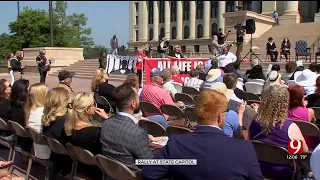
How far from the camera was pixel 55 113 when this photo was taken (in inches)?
178

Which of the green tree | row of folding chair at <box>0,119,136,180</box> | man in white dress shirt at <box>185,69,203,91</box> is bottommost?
row of folding chair at <box>0,119,136,180</box>

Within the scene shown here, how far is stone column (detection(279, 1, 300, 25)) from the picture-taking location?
1521 inches

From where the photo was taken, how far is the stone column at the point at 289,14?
127ft

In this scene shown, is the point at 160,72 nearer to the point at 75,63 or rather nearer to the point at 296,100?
the point at 296,100

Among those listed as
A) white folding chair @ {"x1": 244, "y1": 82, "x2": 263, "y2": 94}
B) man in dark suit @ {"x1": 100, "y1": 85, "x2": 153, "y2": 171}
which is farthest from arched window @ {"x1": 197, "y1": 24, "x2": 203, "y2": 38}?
man in dark suit @ {"x1": 100, "y1": 85, "x2": 153, "y2": 171}

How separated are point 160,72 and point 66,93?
3.01m

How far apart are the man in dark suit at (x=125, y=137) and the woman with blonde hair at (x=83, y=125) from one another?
9.8 inches

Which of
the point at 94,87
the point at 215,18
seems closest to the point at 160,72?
the point at 94,87

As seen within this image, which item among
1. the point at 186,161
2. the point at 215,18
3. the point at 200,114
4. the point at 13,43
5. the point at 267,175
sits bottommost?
the point at 267,175

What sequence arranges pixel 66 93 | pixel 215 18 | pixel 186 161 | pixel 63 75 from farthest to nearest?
pixel 215 18 < pixel 63 75 < pixel 66 93 < pixel 186 161

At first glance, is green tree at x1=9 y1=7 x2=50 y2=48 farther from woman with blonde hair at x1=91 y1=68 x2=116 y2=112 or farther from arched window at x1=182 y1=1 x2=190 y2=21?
woman with blonde hair at x1=91 y1=68 x2=116 y2=112

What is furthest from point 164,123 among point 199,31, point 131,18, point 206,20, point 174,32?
point 131,18

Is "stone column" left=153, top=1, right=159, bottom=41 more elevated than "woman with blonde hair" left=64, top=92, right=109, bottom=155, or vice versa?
"stone column" left=153, top=1, right=159, bottom=41

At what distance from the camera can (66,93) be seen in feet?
15.0
